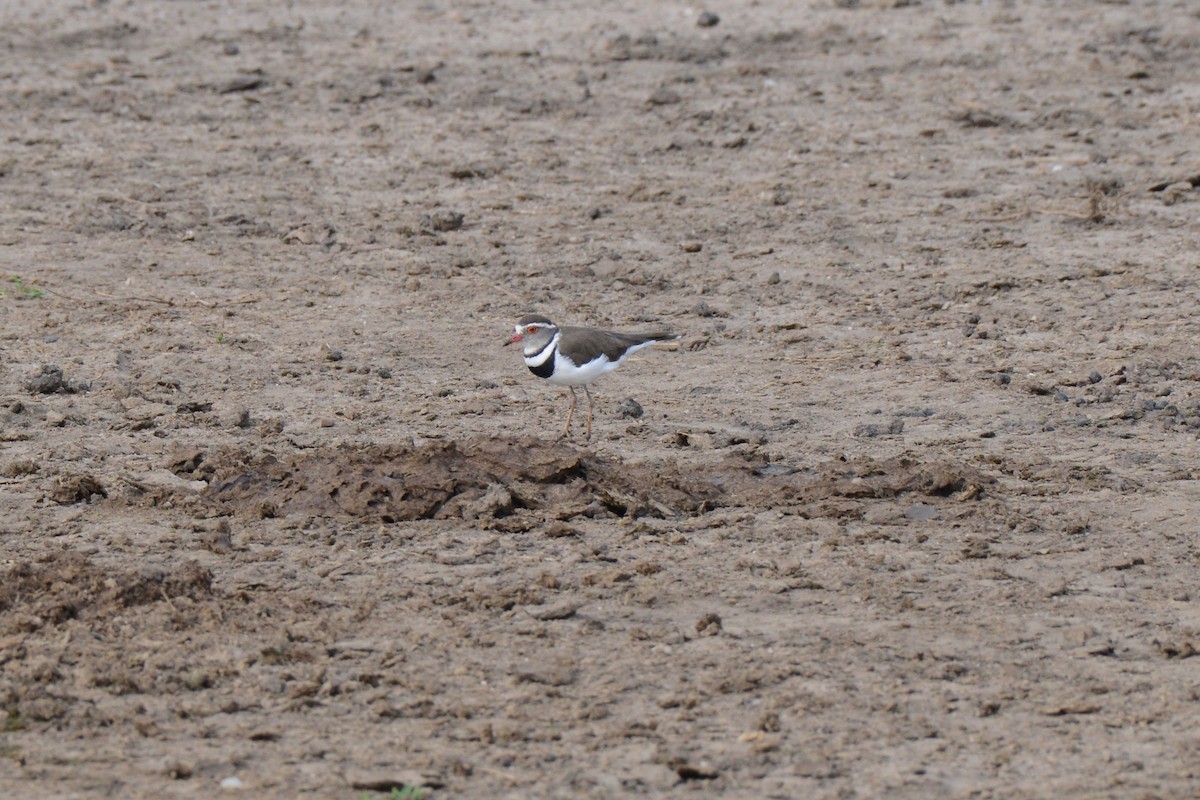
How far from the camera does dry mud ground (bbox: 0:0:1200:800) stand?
5637mm

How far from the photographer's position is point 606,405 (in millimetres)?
8859

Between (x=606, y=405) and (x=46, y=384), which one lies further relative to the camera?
(x=606, y=405)

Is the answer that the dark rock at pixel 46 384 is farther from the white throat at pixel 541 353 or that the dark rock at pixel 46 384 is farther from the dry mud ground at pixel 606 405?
the white throat at pixel 541 353

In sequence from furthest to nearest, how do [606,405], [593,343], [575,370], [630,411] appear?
[606,405]
[630,411]
[593,343]
[575,370]

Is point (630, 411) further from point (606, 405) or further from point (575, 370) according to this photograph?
point (575, 370)

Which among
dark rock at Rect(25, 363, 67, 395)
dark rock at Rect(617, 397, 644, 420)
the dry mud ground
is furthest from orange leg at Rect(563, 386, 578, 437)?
dark rock at Rect(25, 363, 67, 395)

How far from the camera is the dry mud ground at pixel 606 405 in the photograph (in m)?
5.64

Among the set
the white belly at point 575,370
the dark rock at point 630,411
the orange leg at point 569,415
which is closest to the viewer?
the white belly at point 575,370

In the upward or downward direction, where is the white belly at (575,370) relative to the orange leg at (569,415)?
upward

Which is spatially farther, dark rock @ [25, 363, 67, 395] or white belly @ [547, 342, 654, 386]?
dark rock @ [25, 363, 67, 395]

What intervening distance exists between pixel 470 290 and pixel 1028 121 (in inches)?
201

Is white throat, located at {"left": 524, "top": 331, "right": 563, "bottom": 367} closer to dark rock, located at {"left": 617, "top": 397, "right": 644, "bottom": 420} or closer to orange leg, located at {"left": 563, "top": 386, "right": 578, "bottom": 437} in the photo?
orange leg, located at {"left": 563, "top": 386, "right": 578, "bottom": 437}

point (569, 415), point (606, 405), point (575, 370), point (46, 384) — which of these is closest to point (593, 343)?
point (575, 370)

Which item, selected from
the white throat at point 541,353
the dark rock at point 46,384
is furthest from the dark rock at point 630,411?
the dark rock at point 46,384
